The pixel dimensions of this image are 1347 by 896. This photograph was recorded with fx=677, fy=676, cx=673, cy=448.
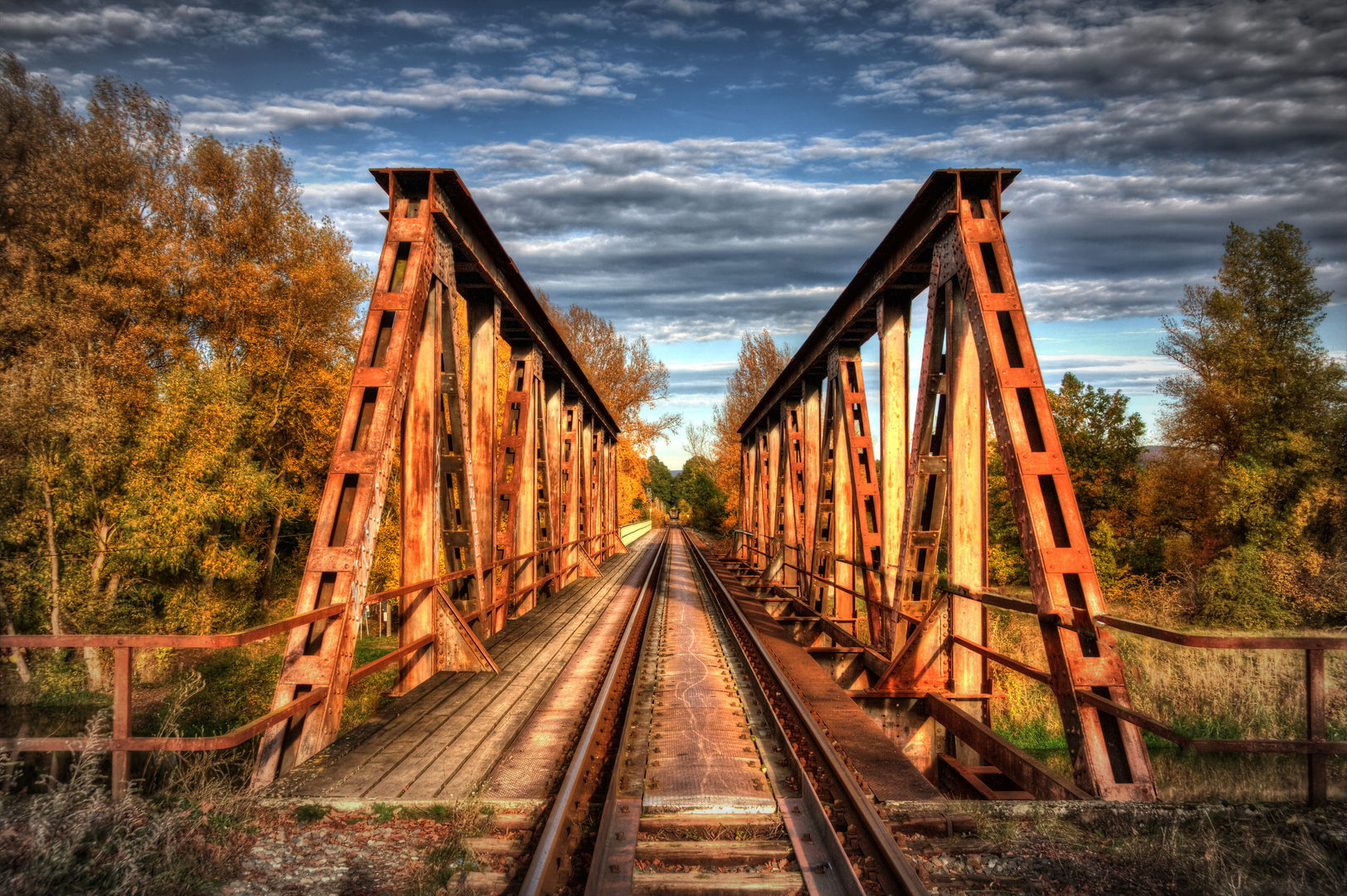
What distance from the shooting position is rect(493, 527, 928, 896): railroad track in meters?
3.01

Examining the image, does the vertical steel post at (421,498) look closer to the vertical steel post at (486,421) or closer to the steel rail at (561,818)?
the vertical steel post at (486,421)

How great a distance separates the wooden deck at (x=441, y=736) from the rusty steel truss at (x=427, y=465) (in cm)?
24

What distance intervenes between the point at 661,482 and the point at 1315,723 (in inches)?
4291

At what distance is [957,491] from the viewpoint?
616 centimetres

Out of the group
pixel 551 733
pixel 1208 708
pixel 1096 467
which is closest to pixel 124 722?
A: pixel 551 733

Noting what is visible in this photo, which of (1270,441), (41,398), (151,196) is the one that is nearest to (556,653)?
(41,398)

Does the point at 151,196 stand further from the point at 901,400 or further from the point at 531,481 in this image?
the point at 901,400

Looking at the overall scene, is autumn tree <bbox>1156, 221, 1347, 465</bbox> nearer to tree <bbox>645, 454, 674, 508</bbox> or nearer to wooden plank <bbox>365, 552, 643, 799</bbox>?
wooden plank <bbox>365, 552, 643, 799</bbox>

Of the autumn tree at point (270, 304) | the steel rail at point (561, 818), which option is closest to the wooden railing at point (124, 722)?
the steel rail at point (561, 818)

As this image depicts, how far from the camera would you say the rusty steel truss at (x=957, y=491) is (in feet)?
14.1

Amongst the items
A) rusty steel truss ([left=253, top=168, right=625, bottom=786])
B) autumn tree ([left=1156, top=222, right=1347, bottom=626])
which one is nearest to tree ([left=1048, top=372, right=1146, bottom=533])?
autumn tree ([left=1156, top=222, right=1347, bottom=626])

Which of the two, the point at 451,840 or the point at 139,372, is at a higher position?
the point at 139,372

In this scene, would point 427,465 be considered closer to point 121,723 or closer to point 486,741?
point 486,741

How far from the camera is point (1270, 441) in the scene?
20.4 metres
